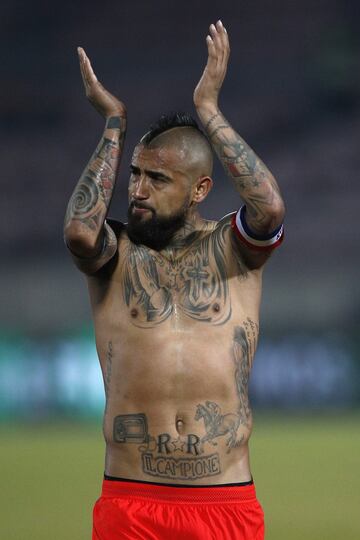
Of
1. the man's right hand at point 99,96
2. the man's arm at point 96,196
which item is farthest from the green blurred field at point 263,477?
the man's right hand at point 99,96

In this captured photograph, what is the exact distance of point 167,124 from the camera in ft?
15.4

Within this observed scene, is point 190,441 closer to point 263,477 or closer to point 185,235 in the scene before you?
point 185,235

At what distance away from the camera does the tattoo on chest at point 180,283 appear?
4.54 meters

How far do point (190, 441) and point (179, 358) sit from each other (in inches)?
12.8

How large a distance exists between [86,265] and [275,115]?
14185mm

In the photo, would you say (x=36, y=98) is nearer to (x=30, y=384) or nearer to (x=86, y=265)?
(x=30, y=384)

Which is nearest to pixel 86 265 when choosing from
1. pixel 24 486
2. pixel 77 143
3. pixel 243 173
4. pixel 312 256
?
pixel 243 173

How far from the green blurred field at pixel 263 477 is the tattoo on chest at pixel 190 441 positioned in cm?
308

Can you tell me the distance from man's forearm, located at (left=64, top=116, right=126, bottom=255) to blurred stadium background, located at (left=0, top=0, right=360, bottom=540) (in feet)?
23.2

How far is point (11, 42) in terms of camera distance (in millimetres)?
17922

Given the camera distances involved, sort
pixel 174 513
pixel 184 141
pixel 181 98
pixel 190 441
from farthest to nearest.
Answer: pixel 181 98
pixel 184 141
pixel 190 441
pixel 174 513

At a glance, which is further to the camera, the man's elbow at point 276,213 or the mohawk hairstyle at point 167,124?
the mohawk hairstyle at point 167,124

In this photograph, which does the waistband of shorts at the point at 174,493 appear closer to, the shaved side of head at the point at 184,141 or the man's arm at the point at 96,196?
the man's arm at the point at 96,196

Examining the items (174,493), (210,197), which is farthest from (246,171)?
(210,197)
